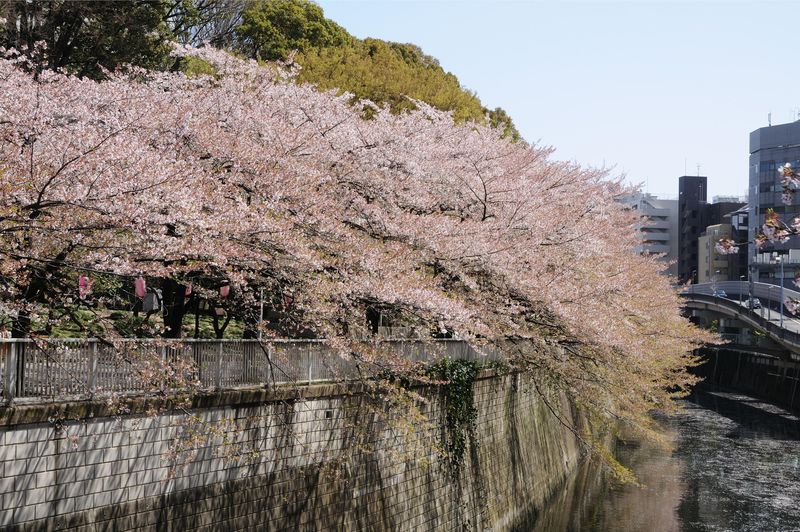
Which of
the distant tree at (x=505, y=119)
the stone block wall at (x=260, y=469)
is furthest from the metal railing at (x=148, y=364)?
the distant tree at (x=505, y=119)

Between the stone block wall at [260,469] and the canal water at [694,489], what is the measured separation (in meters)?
3.57

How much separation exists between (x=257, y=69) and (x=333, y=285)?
28.7 feet

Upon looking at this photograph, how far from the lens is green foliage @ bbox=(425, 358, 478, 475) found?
19.9 metres

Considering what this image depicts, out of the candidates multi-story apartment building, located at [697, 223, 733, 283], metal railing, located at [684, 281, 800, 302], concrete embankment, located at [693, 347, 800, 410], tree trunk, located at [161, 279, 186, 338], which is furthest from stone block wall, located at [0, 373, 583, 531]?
multi-story apartment building, located at [697, 223, 733, 283]

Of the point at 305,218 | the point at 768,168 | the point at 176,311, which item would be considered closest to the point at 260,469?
the point at 176,311

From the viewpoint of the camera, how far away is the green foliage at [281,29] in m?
40.4

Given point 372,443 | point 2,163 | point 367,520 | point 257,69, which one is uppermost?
point 257,69

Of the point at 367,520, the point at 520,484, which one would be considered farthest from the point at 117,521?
the point at 520,484

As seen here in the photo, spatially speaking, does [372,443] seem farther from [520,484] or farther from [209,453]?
[520,484]

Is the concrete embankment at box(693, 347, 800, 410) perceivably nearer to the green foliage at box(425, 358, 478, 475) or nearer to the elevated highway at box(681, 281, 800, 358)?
the elevated highway at box(681, 281, 800, 358)

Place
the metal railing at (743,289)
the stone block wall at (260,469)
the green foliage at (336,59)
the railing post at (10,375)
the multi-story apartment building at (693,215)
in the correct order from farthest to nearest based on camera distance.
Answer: the multi-story apartment building at (693,215)
the metal railing at (743,289)
the green foliage at (336,59)
the stone block wall at (260,469)
the railing post at (10,375)

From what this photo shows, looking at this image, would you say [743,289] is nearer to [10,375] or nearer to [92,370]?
[92,370]

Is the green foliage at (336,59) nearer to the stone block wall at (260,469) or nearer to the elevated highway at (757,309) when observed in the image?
the stone block wall at (260,469)

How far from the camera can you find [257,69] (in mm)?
20953
